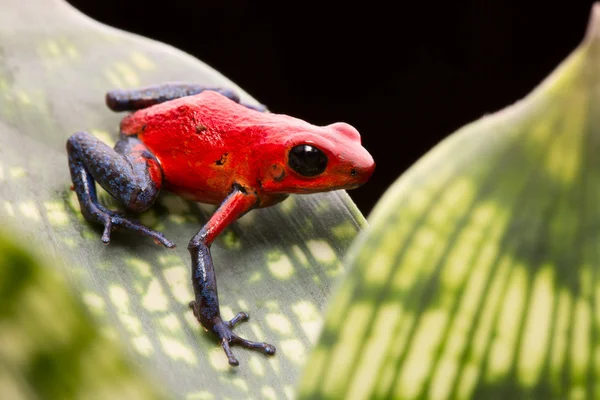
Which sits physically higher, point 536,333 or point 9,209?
point 536,333

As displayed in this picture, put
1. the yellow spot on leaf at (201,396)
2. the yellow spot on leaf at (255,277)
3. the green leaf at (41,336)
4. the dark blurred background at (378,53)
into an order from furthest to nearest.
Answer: the dark blurred background at (378,53) → the yellow spot on leaf at (255,277) → the yellow spot on leaf at (201,396) → the green leaf at (41,336)

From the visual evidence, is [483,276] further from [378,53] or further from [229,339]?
[378,53]

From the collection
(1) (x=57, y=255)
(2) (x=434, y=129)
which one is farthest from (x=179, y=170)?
(2) (x=434, y=129)

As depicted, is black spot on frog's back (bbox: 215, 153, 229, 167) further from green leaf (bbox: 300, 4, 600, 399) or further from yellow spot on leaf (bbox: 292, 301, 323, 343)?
green leaf (bbox: 300, 4, 600, 399)

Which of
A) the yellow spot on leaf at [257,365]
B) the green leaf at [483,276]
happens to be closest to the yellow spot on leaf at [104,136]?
the yellow spot on leaf at [257,365]

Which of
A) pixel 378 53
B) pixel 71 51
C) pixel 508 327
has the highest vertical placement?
pixel 508 327

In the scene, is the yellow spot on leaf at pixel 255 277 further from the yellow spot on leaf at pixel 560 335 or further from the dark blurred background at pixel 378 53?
the dark blurred background at pixel 378 53

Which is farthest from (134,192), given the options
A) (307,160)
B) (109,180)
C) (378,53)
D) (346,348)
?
(378,53)

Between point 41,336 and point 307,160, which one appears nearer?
point 41,336

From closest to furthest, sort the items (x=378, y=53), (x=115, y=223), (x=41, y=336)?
(x=41, y=336) → (x=115, y=223) → (x=378, y=53)
